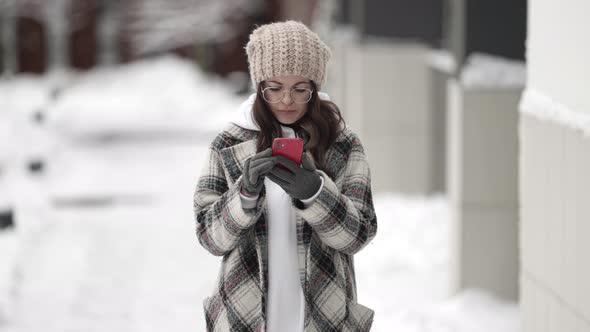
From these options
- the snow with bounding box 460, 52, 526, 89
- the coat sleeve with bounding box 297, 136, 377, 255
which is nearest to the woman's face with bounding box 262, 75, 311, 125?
the coat sleeve with bounding box 297, 136, 377, 255

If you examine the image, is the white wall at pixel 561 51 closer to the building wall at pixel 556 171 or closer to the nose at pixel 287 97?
the building wall at pixel 556 171

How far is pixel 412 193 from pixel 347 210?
31.0ft

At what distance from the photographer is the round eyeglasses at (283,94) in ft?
10.7

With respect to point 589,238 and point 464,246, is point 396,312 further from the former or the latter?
point 589,238

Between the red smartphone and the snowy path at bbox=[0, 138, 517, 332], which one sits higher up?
the red smartphone

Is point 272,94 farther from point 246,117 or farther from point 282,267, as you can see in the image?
point 282,267

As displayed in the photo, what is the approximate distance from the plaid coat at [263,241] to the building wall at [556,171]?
3.88 ft

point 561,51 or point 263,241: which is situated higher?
point 561,51

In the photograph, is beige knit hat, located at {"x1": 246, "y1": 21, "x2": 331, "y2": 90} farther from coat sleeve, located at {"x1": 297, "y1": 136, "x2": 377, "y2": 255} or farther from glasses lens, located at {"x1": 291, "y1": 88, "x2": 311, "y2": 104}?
coat sleeve, located at {"x1": 297, "y1": 136, "x2": 377, "y2": 255}

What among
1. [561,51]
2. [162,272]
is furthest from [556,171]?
[162,272]

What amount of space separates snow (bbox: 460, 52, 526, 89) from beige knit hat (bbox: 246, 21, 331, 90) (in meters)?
4.07

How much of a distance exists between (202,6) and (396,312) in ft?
121

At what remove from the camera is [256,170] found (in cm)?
294

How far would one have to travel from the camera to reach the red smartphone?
9.66 ft
